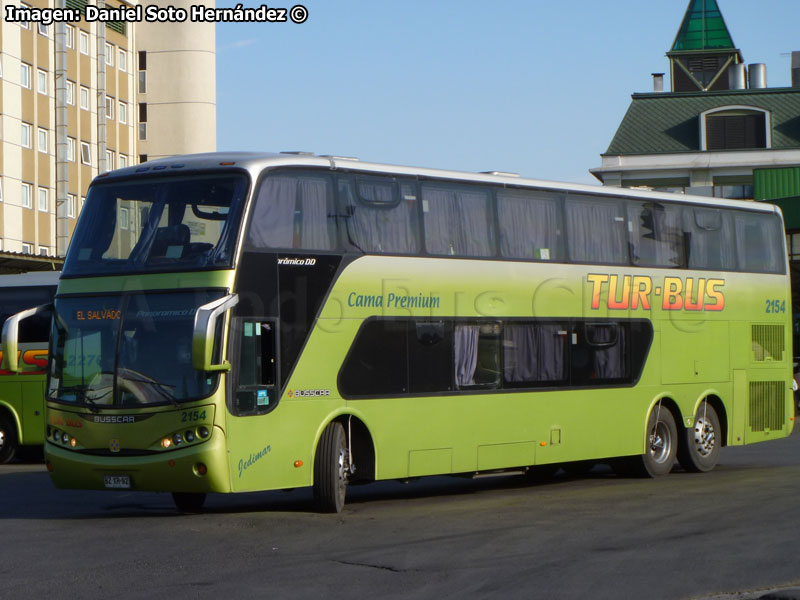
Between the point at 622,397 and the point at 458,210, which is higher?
the point at 458,210

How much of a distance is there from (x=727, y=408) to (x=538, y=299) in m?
4.85

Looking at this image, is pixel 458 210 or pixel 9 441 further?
pixel 9 441

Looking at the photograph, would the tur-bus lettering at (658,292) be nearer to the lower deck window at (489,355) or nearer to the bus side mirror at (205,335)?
the lower deck window at (489,355)

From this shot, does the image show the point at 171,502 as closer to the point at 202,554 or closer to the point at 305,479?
the point at 305,479

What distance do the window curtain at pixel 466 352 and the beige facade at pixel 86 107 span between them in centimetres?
4443

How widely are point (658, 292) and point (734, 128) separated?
4818 cm

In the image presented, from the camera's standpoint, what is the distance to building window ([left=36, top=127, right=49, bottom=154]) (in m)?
61.6

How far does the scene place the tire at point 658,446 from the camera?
763 inches

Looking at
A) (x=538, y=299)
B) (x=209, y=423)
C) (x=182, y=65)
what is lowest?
(x=209, y=423)

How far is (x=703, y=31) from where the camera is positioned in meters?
85.9

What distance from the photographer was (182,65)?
79.1 metres

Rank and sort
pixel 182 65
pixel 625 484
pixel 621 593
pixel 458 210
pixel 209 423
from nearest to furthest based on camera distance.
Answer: pixel 621 593 < pixel 209 423 < pixel 458 210 < pixel 625 484 < pixel 182 65

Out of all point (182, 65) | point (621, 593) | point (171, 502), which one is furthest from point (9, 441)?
point (182, 65)

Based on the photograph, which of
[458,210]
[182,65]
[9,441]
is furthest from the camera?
[182,65]
